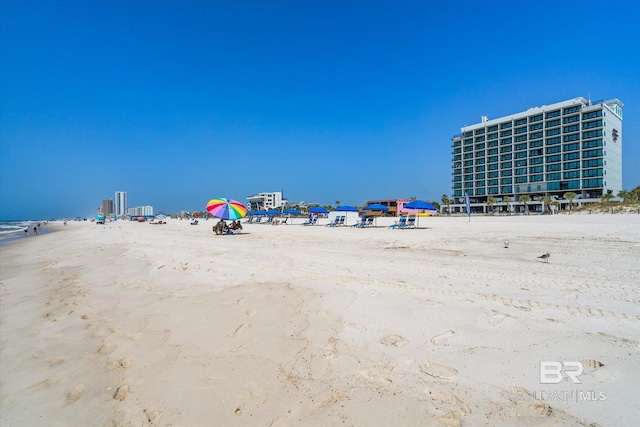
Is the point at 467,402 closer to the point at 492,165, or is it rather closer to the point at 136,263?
the point at 136,263

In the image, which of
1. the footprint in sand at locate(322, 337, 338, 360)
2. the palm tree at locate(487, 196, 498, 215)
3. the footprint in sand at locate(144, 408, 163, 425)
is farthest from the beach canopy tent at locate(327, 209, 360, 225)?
the palm tree at locate(487, 196, 498, 215)

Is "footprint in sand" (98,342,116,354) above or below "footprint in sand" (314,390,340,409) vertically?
below

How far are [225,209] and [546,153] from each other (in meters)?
92.4

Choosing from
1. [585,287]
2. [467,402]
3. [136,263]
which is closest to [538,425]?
[467,402]

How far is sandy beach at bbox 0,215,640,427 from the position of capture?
Answer: 2.35m

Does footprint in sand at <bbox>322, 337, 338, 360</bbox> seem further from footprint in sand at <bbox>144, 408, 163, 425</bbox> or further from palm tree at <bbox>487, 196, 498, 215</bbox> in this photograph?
palm tree at <bbox>487, 196, 498, 215</bbox>

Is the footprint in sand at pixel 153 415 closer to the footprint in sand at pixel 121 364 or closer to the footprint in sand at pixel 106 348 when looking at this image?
the footprint in sand at pixel 121 364

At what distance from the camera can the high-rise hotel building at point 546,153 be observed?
7262 centimetres

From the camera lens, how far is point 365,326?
3775mm

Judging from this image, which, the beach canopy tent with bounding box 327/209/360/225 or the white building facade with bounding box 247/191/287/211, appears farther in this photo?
the white building facade with bounding box 247/191/287/211

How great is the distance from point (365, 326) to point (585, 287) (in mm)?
4136

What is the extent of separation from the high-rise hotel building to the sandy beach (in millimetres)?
89700

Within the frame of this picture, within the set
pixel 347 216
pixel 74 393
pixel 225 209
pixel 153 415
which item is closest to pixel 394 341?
pixel 153 415

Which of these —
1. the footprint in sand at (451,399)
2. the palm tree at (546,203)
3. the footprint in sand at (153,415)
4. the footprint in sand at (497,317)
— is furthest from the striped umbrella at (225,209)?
the palm tree at (546,203)
